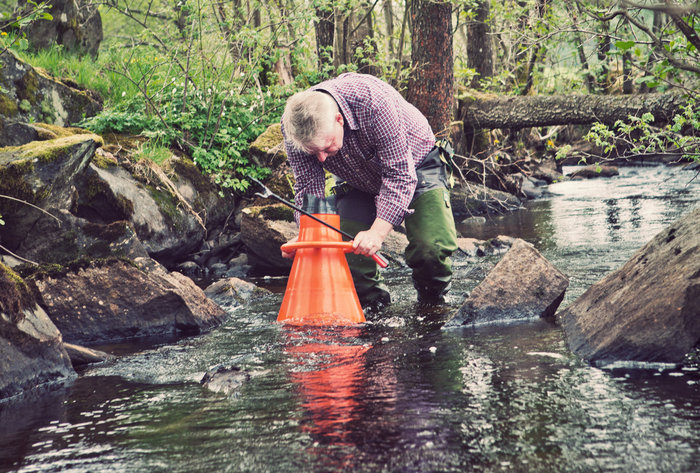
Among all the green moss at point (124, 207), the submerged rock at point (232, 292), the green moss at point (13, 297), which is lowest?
the submerged rock at point (232, 292)

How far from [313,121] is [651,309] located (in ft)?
6.07

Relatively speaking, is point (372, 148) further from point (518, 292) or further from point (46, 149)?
point (46, 149)

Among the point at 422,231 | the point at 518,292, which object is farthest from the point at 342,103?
the point at 518,292

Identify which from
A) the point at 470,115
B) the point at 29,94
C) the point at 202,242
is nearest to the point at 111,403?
the point at 202,242

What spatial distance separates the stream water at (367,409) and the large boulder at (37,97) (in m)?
4.10

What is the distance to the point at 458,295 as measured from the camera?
192 inches

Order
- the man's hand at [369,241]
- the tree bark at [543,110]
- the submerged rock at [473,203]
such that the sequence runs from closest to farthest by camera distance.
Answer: the man's hand at [369,241]
the tree bark at [543,110]
the submerged rock at [473,203]

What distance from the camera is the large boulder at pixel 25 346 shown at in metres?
3.08

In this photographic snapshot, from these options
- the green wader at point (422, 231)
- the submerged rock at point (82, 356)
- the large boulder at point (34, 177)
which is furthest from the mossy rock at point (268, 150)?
the submerged rock at point (82, 356)

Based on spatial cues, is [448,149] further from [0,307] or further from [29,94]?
[29,94]

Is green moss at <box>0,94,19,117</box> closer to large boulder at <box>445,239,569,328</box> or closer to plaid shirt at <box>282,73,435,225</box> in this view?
plaid shirt at <box>282,73,435,225</box>

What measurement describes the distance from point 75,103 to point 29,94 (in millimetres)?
672

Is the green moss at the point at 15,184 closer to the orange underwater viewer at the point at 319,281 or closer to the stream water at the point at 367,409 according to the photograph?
the stream water at the point at 367,409

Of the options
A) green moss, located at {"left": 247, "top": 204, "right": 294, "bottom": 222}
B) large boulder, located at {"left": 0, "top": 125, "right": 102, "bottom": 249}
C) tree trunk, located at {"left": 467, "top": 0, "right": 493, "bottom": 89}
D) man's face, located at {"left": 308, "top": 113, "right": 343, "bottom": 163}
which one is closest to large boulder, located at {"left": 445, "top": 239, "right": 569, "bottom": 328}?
man's face, located at {"left": 308, "top": 113, "right": 343, "bottom": 163}
